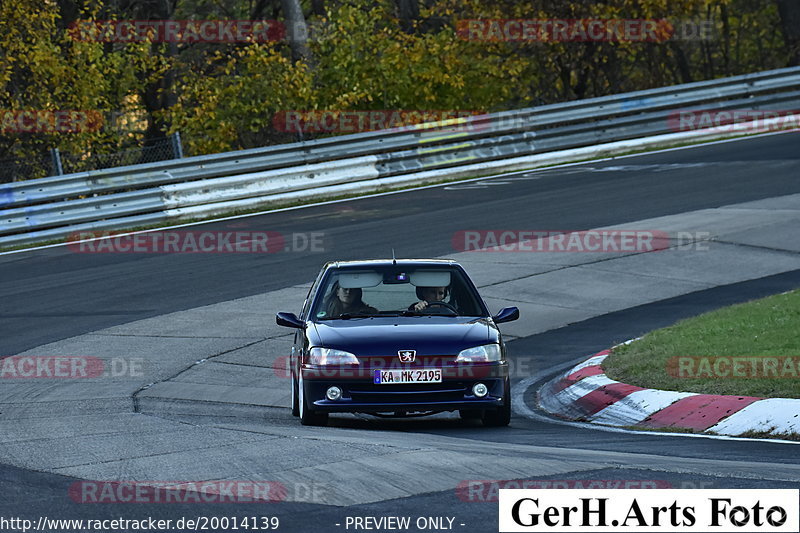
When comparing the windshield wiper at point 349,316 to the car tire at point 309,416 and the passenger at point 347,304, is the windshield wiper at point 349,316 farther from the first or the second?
the car tire at point 309,416

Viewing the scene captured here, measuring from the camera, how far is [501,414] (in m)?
9.97

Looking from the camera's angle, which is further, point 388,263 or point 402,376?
point 388,263

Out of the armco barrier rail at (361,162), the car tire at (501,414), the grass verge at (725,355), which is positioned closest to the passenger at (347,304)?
the car tire at (501,414)

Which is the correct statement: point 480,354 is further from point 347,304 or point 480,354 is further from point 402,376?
point 347,304

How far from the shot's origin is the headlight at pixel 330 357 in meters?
9.78

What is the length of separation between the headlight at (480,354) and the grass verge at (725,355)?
1557 mm

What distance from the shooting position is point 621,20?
30.3 meters

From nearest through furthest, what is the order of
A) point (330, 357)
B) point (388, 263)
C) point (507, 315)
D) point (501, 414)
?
1. point (330, 357)
2. point (501, 414)
3. point (507, 315)
4. point (388, 263)

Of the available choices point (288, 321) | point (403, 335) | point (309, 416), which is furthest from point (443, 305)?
point (309, 416)

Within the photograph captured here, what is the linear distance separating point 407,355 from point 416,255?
8893 millimetres

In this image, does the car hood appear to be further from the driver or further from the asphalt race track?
the asphalt race track

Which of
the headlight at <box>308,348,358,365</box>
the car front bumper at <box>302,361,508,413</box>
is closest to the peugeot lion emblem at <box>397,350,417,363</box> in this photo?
the car front bumper at <box>302,361,508,413</box>

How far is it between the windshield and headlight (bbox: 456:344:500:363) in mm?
807

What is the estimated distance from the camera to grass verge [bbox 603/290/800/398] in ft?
32.6
